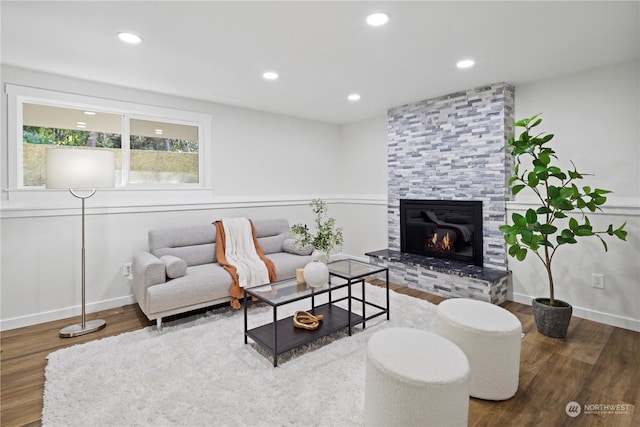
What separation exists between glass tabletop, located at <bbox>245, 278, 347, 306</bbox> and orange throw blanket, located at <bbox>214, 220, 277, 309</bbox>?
64 cm

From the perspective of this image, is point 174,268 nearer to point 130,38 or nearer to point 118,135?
point 118,135

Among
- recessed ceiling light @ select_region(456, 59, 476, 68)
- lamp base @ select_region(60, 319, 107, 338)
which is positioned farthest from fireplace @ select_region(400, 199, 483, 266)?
lamp base @ select_region(60, 319, 107, 338)

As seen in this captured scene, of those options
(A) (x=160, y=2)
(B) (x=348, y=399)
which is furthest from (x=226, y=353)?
(A) (x=160, y=2)

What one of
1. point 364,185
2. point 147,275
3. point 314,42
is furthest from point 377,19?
point 364,185

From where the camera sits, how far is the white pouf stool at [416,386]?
1465mm

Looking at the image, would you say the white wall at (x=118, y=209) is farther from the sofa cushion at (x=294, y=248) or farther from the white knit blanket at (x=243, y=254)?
the sofa cushion at (x=294, y=248)

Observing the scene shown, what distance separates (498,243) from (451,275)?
0.62 meters

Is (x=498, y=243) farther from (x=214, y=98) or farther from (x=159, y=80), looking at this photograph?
(x=159, y=80)

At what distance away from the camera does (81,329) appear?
9.61ft

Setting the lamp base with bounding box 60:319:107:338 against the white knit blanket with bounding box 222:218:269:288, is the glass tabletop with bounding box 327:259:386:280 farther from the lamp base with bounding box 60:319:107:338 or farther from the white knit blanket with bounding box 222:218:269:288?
the lamp base with bounding box 60:319:107:338

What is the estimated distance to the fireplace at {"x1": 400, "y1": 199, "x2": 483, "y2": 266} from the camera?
3.87 meters

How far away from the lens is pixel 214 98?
4.06 metres

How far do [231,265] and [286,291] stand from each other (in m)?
A: 1.03

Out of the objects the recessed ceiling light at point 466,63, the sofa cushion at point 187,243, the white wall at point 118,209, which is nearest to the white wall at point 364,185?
the white wall at point 118,209
